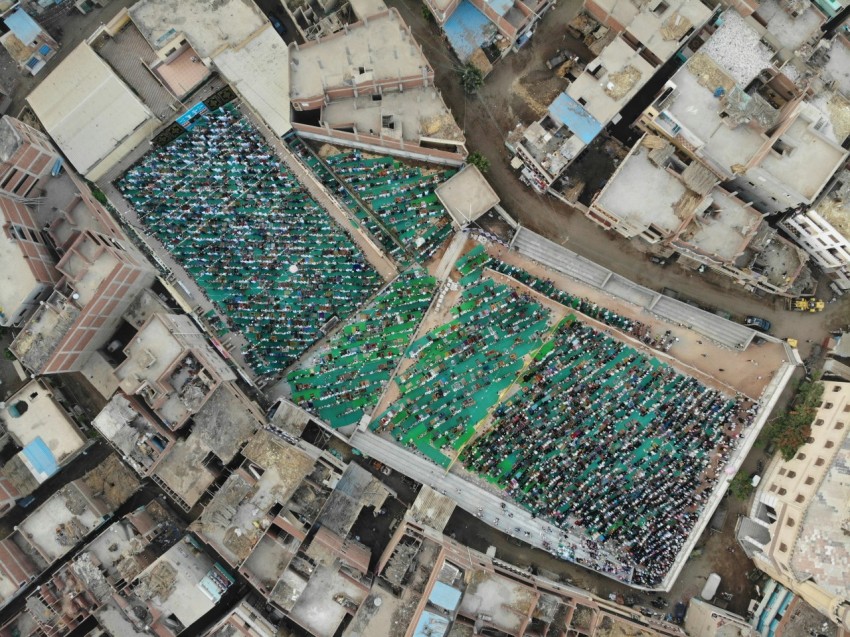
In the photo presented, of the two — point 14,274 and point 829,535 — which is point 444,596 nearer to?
point 829,535

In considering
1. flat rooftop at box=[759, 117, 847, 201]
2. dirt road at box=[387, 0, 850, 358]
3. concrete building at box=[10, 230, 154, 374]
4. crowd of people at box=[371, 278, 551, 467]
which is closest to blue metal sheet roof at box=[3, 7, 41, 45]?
concrete building at box=[10, 230, 154, 374]

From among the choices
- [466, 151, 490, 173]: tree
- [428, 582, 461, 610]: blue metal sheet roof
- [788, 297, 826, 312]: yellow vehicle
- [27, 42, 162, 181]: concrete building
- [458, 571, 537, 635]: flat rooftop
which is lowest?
[428, 582, 461, 610]: blue metal sheet roof

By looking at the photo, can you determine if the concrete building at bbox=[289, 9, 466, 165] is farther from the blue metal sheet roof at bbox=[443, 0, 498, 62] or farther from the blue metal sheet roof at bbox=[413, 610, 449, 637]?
the blue metal sheet roof at bbox=[413, 610, 449, 637]

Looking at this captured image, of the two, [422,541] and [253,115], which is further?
[253,115]

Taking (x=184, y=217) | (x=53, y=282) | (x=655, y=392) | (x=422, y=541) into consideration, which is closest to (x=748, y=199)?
(x=655, y=392)

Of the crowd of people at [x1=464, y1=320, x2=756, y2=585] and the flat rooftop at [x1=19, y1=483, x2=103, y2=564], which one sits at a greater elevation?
the crowd of people at [x1=464, y1=320, x2=756, y2=585]

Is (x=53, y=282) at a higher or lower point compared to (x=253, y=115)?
lower

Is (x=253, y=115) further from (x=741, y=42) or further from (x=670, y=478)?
(x=670, y=478)

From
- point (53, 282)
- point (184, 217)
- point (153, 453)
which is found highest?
point (184, 217)
